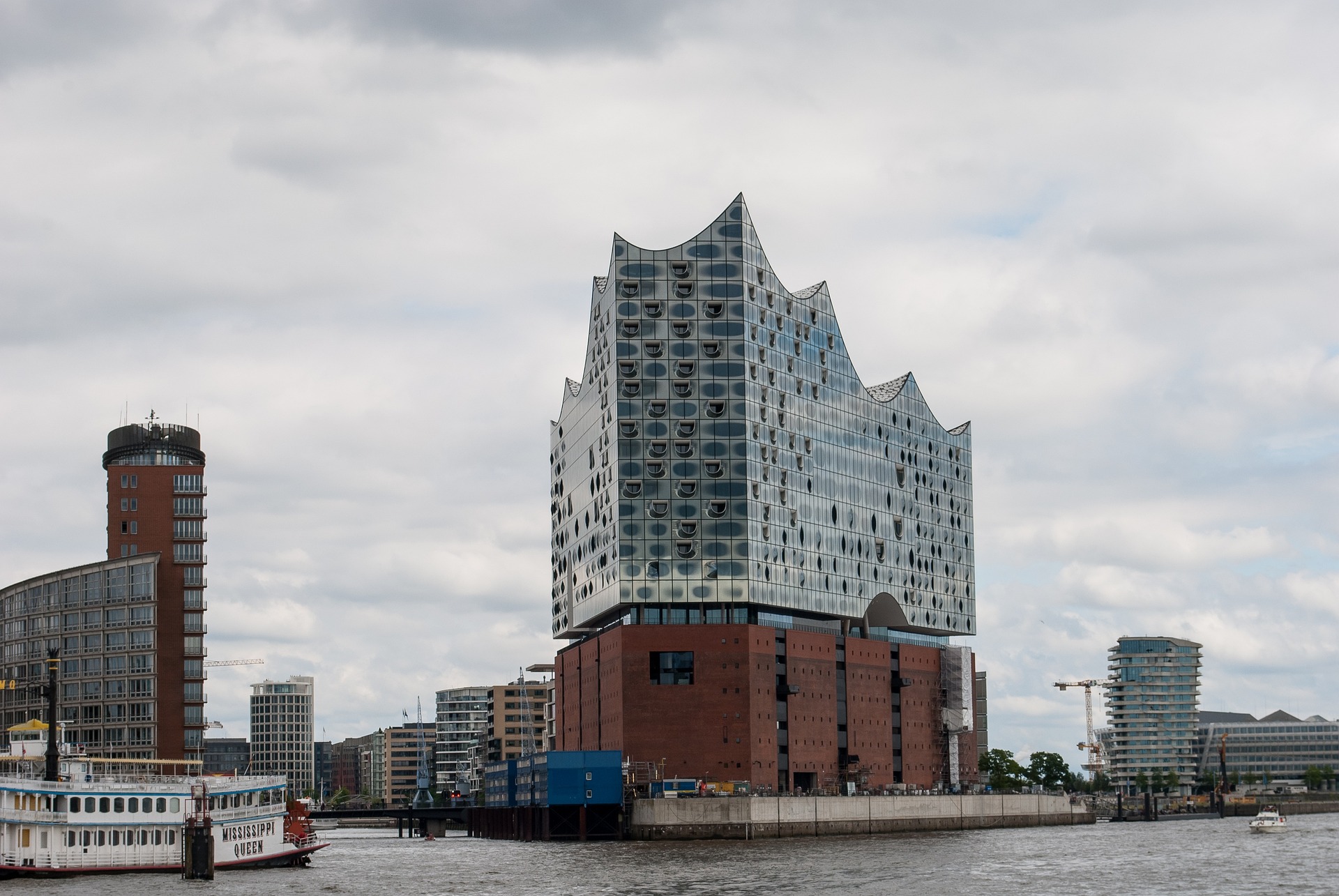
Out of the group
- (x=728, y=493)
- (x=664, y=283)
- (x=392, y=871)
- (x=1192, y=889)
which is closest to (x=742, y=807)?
(x=728, y=493)

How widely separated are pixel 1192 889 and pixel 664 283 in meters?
104

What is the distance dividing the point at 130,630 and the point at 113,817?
212 ft

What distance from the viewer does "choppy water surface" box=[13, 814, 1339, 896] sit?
96.3 metres

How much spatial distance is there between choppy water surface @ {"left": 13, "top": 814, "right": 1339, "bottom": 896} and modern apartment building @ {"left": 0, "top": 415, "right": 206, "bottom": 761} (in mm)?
24035

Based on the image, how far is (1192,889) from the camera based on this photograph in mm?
93375

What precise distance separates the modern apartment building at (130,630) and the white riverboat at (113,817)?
4709cm

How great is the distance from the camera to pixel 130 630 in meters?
172

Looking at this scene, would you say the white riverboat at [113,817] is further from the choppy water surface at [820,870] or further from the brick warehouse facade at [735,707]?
the brick warehouse facade at [735,707]

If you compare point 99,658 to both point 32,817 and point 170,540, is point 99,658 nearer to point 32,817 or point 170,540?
point 170,540

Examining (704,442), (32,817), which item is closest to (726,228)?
(704,442)

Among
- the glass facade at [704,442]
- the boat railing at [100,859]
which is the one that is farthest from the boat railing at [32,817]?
the glass facade at [704,442]

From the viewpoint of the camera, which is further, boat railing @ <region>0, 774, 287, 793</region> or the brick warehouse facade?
the brick warehouse facade

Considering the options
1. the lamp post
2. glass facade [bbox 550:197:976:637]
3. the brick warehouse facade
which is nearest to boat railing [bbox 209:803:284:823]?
the lamp post

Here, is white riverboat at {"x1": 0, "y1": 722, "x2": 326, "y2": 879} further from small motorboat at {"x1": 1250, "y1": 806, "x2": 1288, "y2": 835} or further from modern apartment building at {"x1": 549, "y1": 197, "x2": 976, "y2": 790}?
small motorboat at {"x1": 1250, "y1": 806, "x2": 1288, "y2": 835}
